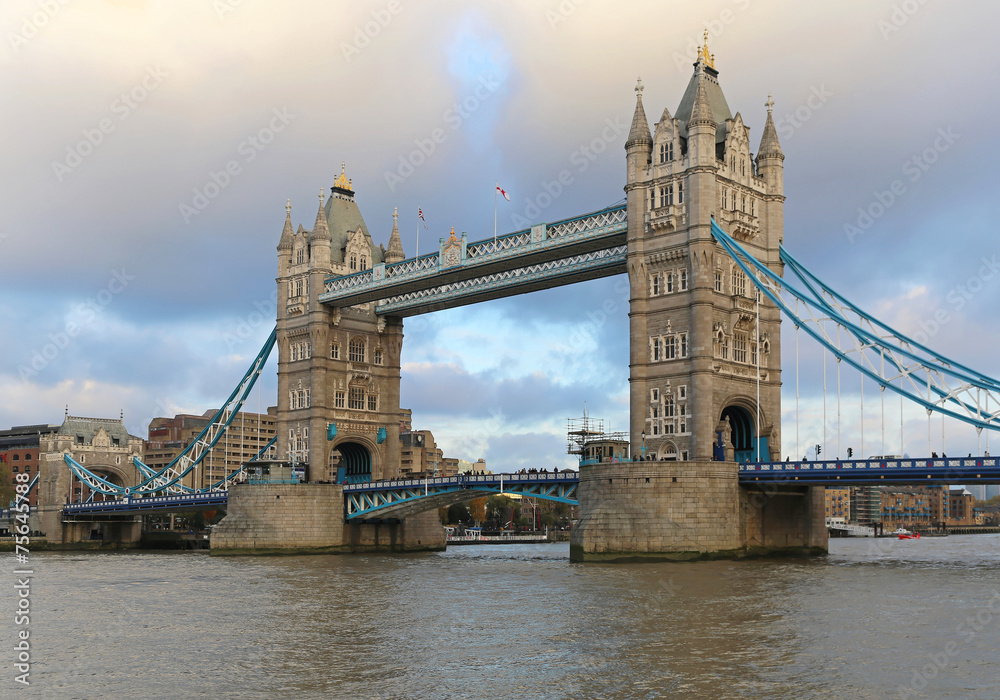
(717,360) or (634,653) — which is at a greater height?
(717,360)

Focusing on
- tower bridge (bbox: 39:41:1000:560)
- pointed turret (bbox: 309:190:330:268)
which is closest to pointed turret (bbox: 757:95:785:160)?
tower bridge (bbox: 39:41:1000:560)

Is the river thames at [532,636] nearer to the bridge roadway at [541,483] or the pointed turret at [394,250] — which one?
the bridge roadway at [541,483]

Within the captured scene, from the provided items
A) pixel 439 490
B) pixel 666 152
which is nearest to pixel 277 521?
pixel 439 490

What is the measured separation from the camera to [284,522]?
75.6 meters

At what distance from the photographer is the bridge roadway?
51469mm

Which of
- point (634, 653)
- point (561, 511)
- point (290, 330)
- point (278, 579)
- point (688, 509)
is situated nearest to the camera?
point (634, 653)

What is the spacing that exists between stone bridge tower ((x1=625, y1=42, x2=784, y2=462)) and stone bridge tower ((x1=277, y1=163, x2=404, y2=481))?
96.5ft

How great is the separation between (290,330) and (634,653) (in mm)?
63234

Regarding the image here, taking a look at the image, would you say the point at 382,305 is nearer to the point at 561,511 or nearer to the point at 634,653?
the point at 634,653

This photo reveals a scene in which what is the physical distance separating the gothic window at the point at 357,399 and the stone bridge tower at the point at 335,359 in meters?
0.08

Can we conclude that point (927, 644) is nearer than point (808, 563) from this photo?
Yes

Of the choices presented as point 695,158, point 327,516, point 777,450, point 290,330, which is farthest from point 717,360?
point 290,330

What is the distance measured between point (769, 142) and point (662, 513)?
2530 centimetres

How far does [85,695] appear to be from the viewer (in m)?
22.4
